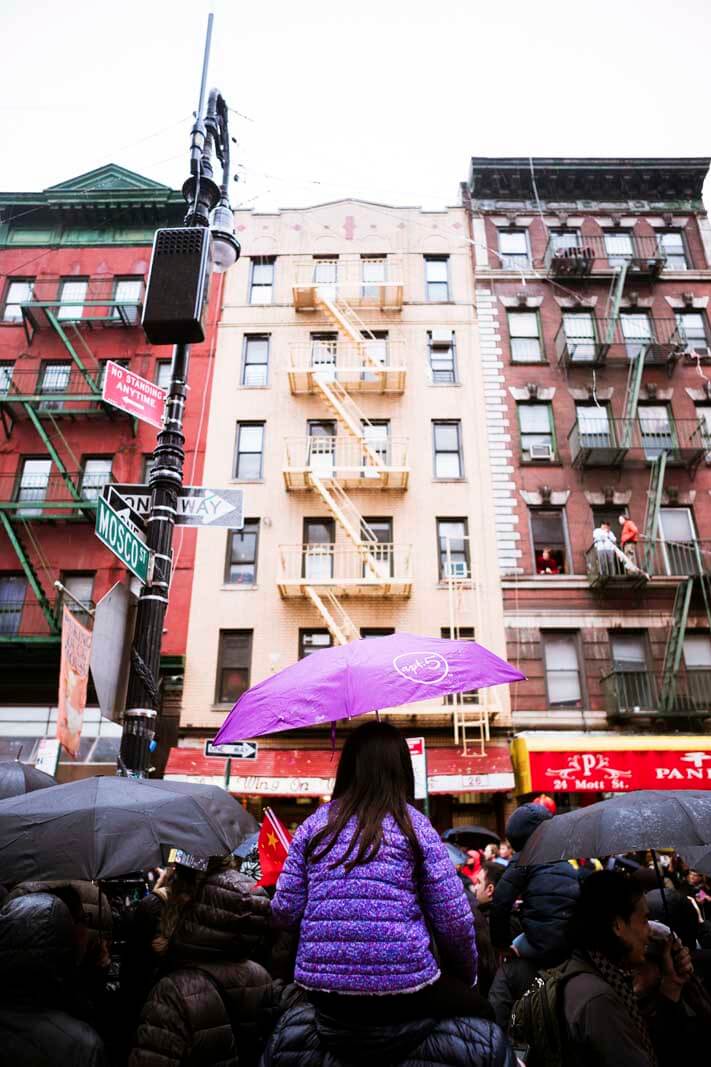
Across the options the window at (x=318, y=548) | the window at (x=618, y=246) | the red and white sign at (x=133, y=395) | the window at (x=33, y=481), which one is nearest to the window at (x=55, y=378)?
the window at (x=33, y=481)

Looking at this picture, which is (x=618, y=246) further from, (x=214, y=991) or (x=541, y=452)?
(x=214, y=991)

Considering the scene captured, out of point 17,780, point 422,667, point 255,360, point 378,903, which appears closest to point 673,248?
point 255,360

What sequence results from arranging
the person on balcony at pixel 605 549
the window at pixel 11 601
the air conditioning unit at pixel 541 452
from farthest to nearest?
the air conditioning unit at pixel 541 452 < the window at pixel 11 601 < the person on balcony at pixel 605 549

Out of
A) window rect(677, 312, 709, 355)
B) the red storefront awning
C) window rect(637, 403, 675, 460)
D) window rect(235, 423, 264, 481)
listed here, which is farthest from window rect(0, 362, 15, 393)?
window rect(677, 312, 709, 355)

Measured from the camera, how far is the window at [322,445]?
22.8 m

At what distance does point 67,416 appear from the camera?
23703mm

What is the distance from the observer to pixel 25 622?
2117cm

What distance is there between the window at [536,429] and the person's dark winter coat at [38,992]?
21.5 metres

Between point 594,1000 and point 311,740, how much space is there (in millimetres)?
17464

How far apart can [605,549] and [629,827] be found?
1731 centimetres

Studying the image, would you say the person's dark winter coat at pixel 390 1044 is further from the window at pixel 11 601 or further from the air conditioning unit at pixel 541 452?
the air conditioning unit at pixel 541 452

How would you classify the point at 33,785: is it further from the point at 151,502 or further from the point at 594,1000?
the point at 594,1000

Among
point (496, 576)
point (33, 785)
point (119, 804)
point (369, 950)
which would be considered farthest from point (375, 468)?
point (369, 950)

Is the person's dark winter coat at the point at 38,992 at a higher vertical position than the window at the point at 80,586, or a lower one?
lower
